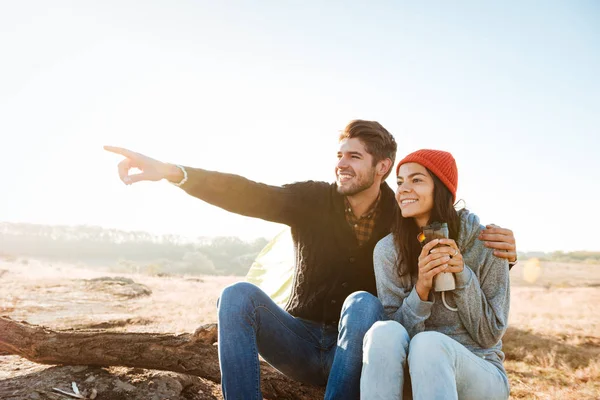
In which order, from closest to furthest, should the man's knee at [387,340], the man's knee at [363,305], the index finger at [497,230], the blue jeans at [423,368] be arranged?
the blue jeans at [423,368], the man's knee at [387,340], the man's knee at [363,305], the index finger at [497,230]

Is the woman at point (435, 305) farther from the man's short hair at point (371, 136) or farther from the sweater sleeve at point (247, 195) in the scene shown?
the sweater sleeve at point (247, 195)

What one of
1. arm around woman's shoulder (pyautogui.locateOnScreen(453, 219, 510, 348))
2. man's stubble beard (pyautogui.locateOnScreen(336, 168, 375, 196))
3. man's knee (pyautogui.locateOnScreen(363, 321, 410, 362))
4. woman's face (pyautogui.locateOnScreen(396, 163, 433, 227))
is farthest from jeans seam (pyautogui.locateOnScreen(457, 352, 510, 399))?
man's stubble beard (pyautogui.locateOnScreen(336, 168, 375, 196))

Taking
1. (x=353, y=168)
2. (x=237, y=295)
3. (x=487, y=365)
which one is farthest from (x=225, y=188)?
(x=487, y=365)

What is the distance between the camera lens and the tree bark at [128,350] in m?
3.16

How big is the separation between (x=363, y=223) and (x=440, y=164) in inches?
32.8

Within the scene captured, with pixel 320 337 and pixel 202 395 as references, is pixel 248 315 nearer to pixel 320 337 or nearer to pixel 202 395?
pixel 320 337

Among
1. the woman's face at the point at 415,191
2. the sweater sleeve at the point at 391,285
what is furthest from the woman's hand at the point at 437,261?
the woman's face at the point at 415,191

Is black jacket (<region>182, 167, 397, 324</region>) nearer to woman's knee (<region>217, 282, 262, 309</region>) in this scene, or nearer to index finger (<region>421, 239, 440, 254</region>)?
woman's knee (<region>217, 282, 262, 309</region>)

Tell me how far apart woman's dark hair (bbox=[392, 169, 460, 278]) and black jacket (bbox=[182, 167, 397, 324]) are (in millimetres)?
503

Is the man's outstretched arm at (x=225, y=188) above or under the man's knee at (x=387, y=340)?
above

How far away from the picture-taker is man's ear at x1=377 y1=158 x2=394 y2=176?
3.26 m

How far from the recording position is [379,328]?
1996 millimetres

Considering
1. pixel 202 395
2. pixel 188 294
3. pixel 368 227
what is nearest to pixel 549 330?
pixel 368 227

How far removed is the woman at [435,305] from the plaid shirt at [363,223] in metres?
0.50
